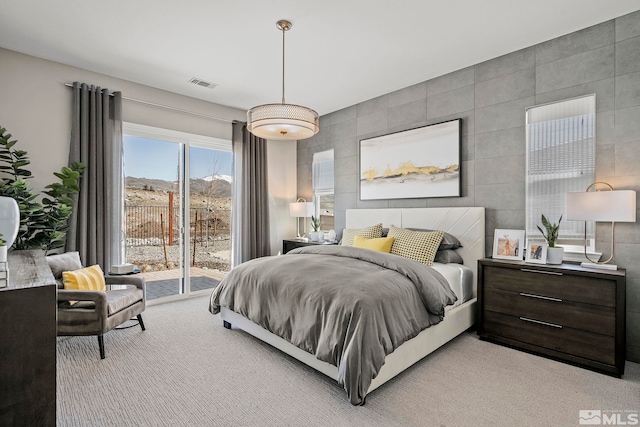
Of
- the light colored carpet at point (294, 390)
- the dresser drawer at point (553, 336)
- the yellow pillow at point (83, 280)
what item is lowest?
the light colored carpet at point (294, 390)

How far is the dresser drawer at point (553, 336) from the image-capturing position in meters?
2.40

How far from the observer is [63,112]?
3539 mm

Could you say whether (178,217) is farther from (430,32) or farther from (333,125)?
(430,32)

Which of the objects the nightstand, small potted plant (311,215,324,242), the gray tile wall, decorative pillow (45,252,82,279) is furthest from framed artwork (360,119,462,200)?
decorative pillow (45,252,82,279)

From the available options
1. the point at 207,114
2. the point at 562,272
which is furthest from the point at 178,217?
the point at 562,272

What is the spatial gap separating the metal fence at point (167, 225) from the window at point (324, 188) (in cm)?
149

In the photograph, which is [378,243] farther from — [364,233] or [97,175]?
[97,175]

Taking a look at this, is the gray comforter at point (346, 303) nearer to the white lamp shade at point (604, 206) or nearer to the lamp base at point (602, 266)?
the lamp base at point (602, 266)

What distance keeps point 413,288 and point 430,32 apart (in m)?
2.28

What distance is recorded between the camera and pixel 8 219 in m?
1.73

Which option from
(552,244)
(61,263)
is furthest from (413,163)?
(61,263)

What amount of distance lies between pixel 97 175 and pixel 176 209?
106 centimetres

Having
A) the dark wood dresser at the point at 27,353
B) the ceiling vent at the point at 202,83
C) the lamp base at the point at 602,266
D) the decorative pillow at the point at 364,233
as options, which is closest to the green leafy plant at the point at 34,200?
the ceiling vent at the point at 202,83

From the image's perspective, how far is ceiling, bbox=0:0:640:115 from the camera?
8.47ft
